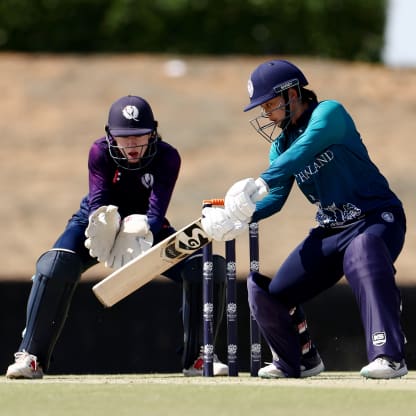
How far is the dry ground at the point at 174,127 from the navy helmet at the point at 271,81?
43.6 ft

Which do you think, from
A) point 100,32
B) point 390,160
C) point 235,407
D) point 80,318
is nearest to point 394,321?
point 235,407

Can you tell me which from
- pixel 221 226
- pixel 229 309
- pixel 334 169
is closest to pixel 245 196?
pixel 221 226

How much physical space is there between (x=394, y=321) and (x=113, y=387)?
1181 millimetres

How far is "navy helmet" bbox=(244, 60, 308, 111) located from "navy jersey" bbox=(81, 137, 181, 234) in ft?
2.34

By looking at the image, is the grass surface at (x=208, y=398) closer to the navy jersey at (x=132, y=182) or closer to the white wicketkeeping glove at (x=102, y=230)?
the white wicketkeeping glove at (x=102, y=230)

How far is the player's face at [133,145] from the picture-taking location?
6.25 m

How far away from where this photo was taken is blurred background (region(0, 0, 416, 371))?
21.3 metres

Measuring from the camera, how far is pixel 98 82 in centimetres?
2650

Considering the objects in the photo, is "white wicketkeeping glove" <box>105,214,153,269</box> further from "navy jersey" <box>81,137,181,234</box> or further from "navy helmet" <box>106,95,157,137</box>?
"navy helmet" <box>106,95,157,137</box>

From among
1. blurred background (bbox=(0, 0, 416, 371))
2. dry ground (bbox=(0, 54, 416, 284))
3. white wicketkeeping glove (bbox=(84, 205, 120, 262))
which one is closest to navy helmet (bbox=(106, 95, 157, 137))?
white wicketkeeping glove (bbox=(84, 205, 120, 262))

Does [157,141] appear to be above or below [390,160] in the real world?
below

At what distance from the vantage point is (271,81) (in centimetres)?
575

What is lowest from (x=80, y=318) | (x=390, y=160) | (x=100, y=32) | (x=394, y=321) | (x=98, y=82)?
(x=394, y=321)

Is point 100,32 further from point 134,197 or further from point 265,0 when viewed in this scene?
point 134,197
